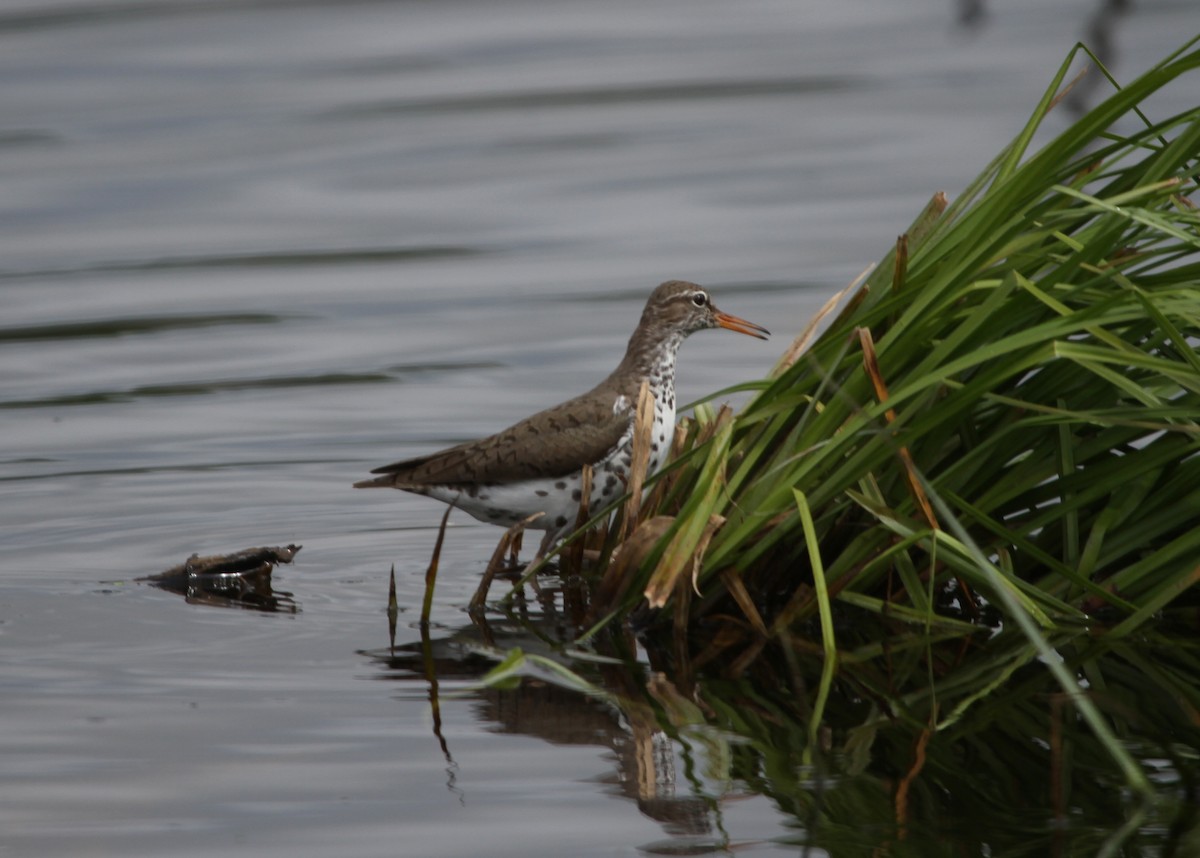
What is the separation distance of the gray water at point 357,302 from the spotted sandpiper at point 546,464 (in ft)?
1.25

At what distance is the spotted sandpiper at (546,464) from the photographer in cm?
805

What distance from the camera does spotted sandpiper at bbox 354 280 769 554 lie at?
26.4 ft

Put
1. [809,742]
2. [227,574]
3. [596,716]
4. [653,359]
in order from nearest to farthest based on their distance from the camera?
[809,742], [596,716], [227,574], [653,359]

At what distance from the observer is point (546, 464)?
317 inches

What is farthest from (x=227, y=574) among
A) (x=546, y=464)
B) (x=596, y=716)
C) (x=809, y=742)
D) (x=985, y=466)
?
(x=985, y=466)

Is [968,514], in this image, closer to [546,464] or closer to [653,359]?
[546,464]

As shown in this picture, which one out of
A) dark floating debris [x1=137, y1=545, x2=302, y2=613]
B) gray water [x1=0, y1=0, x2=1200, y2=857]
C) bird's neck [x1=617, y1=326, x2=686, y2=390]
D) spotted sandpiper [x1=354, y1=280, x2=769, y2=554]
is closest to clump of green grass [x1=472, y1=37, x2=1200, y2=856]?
gray water [x1=0, y1=0, x2=1200, y2=857]

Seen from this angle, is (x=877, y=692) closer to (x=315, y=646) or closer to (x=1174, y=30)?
(x=315, y=646)

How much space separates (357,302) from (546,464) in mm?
6604

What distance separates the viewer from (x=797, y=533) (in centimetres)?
712

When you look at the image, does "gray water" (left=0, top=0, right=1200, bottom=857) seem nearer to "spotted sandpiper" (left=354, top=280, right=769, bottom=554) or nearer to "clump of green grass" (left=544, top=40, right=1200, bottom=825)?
"spotted sandpiper" (left=354, top=280, right=769, bottom=554)

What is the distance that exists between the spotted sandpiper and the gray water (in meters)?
0.38

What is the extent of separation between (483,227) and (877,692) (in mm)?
10458

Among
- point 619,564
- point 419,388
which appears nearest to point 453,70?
point 419,388
